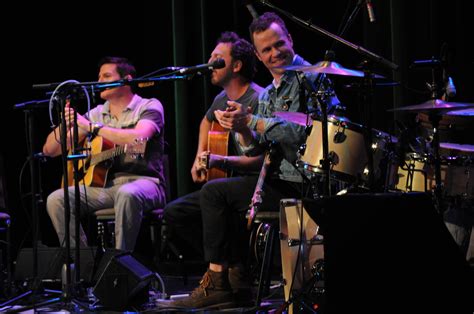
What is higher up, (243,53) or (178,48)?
(178,48)

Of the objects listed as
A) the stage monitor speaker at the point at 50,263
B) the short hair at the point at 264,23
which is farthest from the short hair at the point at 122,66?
the stage monitor speaker at the point at 50,263

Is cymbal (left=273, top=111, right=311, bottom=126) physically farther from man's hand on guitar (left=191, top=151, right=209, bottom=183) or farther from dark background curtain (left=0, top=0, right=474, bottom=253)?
dark background curtain (left=0, top=0, right=474, bottom=253)

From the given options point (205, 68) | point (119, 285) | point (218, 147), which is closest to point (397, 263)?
point (205, 68)

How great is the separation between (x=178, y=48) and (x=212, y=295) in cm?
233

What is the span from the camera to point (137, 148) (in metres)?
4.69

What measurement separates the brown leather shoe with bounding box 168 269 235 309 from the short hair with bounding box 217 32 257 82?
1.32m

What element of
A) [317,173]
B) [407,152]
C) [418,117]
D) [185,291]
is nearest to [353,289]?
[317,173]

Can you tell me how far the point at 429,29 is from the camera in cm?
445

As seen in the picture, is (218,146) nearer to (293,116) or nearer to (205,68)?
(205,68)

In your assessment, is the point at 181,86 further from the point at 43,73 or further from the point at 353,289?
the point at 353,289

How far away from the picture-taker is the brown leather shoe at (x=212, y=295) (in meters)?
3.82

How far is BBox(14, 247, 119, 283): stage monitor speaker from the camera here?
429cm

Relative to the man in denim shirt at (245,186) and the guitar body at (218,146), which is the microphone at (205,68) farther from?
the guitar body at (218,146)

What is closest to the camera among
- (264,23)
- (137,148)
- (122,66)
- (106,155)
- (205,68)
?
(205,68)
